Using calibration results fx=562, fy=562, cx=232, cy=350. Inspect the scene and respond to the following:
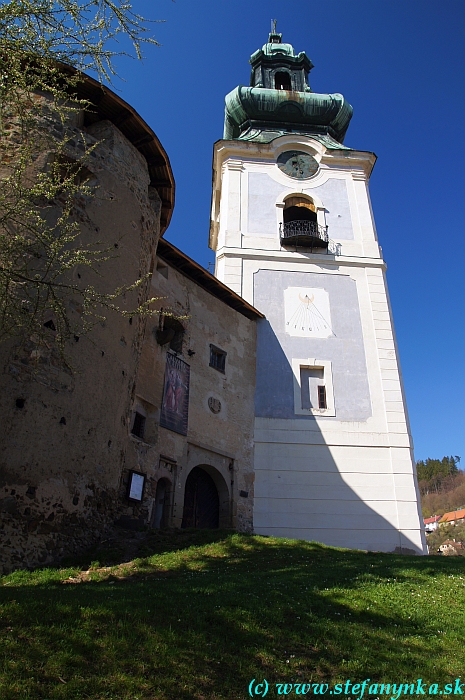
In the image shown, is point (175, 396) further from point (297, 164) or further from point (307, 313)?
point (297, 164)

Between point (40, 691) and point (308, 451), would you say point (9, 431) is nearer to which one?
point (40, 691)

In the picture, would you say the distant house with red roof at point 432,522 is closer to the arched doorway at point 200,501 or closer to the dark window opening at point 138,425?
the arched doorway at point 200,501

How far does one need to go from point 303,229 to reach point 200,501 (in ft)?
34.2

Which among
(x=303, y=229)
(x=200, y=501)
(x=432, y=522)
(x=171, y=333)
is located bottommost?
(x=200, y=501)

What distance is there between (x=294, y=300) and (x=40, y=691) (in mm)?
15073

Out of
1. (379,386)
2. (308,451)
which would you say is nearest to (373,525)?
(308,451)

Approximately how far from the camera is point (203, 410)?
43.8 feet

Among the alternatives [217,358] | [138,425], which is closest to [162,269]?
[217,358]

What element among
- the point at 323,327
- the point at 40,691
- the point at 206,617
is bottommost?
the point at 40,691

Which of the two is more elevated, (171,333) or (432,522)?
(432,522)

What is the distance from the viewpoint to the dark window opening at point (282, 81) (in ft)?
93.4

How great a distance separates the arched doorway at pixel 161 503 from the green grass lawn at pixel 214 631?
4.11m

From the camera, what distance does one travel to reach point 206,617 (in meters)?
4.85

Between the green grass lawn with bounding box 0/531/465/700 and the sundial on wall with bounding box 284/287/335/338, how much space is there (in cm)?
1026
